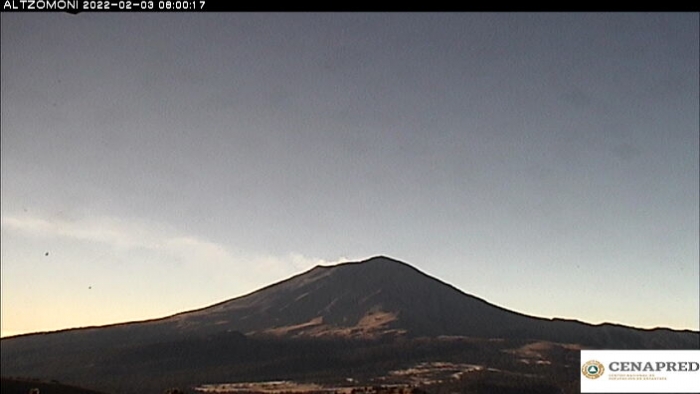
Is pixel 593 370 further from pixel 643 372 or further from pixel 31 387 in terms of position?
pixel 31 387

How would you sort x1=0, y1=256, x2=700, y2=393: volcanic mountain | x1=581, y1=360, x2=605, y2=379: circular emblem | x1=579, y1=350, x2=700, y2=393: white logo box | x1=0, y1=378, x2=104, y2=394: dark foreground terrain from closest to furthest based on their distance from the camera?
1. x1=579, y1=350, x2=700, y2=393: white logo box
2. x1=581, y1=360, x2=605, y2=379: circular emblem
3. x1=0, y1=378, x2=104, y2=394: dark foreground terrain
4. x1=0, y1=256, x2=700, y2=393: volcanic mountain

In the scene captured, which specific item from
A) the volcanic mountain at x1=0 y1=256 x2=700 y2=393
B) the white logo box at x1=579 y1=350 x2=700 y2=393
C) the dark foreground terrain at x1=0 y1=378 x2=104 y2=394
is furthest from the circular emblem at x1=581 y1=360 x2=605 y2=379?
the volcanic mountain at x1=0 y1=256 x2=700 y2=393

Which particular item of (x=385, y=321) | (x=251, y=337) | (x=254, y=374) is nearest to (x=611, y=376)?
(x=254, y=374)

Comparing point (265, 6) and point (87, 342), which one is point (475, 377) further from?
point (87, 342)

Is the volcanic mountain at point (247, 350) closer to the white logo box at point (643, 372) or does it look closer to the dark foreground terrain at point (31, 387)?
the dark foreground terrain at point (31, 387)

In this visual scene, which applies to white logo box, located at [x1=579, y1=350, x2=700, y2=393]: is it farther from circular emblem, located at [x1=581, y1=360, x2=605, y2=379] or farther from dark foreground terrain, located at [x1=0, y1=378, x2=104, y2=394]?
dark foreground terrain, located at [x1=0, y1=378, x2=104, y2=394]

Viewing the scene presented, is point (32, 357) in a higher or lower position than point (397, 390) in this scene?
lower

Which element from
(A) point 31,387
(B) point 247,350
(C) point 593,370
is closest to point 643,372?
(C) point 593,370
